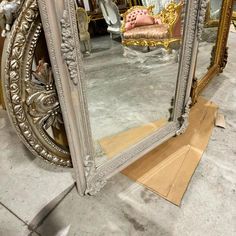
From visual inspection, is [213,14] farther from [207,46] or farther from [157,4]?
[157,4]

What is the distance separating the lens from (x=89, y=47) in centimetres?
81

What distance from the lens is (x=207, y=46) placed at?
65.5 inches

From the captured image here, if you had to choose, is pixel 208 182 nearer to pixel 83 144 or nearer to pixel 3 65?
pixel 83 144

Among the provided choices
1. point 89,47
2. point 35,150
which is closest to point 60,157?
point 35,150

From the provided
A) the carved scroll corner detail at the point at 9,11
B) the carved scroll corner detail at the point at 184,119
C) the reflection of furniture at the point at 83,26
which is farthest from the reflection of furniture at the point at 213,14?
the carved scroll corner detail at the point at 9,11

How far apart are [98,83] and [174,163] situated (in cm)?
63

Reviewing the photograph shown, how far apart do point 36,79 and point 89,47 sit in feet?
0.66

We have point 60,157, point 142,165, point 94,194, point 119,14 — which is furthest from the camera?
point 142,165

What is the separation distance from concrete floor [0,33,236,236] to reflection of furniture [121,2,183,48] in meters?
0.65

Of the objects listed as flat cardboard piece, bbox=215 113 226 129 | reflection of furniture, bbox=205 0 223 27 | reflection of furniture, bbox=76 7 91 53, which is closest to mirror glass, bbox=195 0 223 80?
reflection of furniture, bbox=205 0 223 27

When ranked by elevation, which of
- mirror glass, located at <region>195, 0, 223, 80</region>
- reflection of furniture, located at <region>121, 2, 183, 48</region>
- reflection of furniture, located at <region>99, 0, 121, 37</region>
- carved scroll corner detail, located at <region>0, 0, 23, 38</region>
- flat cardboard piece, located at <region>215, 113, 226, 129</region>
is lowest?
flat cardboard piece, located at <region>215, 113, 226, 129</region>

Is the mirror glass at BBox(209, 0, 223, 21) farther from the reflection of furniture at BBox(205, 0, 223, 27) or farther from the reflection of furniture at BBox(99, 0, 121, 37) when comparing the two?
the reflection of furniture at BBox(99, 0, 121, 37)

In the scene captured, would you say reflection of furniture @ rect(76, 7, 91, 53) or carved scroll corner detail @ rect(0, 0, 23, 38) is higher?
carved scroll corner detail @ rect(0, 0, 23, 38)

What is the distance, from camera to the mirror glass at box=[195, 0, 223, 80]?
151 centimetres
